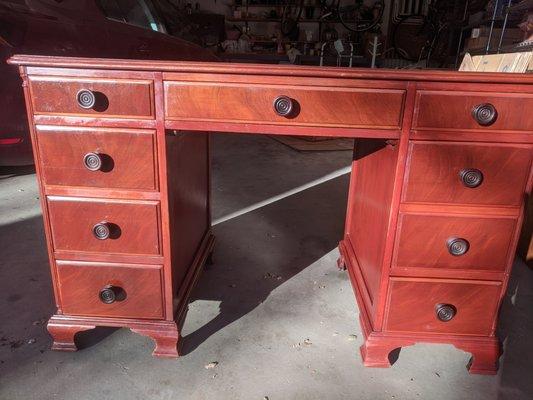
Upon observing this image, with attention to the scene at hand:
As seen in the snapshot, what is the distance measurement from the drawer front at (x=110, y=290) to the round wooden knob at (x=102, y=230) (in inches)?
4.4

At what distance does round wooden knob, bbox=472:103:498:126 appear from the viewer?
3.60 ft

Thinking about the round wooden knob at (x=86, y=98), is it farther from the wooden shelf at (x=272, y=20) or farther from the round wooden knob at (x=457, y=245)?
the wooden shelf at (x=272, y=20)

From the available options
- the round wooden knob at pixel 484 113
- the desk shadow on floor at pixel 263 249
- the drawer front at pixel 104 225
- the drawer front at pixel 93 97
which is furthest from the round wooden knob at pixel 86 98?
the round wooden knob at pixel 484 113

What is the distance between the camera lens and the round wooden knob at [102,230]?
4.14ft

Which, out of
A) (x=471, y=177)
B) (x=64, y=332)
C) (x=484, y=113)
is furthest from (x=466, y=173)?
(x=64, y=332)

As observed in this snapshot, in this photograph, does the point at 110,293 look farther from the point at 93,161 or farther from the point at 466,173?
the point at 466,173

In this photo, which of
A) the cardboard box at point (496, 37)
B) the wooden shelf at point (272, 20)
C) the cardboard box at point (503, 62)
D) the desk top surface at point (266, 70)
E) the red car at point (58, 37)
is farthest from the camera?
the wooden shelf at point (272, 20)

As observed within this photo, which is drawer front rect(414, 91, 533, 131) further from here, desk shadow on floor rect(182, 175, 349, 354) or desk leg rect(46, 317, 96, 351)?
desk leg rect(46, 317, 96, 351)

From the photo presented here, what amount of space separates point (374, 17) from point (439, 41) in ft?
5.07

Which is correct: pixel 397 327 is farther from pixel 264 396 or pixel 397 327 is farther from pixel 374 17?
pixel 374 17

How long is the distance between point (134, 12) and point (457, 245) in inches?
121

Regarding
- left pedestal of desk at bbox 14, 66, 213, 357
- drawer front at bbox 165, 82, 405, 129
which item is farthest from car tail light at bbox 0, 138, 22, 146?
drawer front at bbox 165, 82, 405, 129

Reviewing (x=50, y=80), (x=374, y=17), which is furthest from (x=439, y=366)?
(x=374, y=17)

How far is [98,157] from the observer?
118cm
